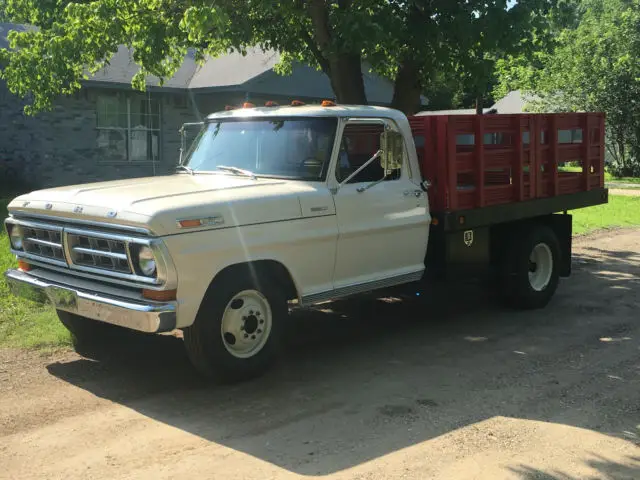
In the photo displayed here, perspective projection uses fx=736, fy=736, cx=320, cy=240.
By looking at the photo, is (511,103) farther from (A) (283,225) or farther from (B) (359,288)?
(A) (283,225)

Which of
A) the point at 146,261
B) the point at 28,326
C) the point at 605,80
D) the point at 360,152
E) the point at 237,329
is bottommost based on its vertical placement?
the point at 28,326

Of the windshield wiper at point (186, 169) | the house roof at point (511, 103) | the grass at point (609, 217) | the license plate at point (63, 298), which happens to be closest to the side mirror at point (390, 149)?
the windshield wiper at point (186, 169)

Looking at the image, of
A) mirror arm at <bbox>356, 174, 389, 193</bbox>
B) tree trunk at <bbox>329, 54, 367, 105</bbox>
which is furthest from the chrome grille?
tree trunk at <bbox>329, 54, 367, 105</bbox>

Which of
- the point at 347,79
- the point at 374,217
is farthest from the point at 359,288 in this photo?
the point at 347,79

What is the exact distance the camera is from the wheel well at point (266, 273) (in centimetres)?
539

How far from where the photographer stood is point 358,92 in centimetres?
1041

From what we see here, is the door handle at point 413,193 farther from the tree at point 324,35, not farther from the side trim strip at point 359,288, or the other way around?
the tree at point 324,35

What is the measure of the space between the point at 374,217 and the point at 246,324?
155 cm

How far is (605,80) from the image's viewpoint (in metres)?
29.0

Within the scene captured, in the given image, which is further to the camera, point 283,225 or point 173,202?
point 283,225

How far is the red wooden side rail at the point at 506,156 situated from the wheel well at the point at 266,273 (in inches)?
72.7

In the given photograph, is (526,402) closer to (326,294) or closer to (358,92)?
(326,294)

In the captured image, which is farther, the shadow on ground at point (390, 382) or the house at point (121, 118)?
the house at point (121, 118)

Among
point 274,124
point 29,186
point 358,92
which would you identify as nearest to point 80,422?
point 274,124
